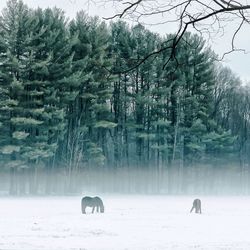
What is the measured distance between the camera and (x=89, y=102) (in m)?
48.2

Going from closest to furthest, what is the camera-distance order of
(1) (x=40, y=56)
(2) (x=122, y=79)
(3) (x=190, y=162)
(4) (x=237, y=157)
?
(1) (x=40, y=56), (2) (x=122, y=79), (3) (x=190, y=162), (4) (x=237, y=157)

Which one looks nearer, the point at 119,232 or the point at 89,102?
the point at 119,232

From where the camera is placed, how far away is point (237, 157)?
64.4 meters

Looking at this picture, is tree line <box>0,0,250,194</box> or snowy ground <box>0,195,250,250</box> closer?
snowy ground <box>0,195,250,250</box>

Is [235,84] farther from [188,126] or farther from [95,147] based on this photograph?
[95,147]

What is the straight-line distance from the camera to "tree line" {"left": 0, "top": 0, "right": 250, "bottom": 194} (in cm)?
4216

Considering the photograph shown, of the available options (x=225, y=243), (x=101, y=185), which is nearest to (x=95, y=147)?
(x=101, y=185)

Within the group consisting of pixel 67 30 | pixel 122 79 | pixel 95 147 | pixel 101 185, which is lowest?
pixel 101 185

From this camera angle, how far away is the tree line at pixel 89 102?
138ft

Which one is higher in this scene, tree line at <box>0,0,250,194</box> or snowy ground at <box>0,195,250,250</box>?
tree line at <box>0,0,250,194</box>

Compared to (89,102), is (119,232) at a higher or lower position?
lower

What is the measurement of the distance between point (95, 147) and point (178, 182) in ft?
39.3

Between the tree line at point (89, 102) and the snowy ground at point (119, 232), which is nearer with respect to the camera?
the snowy ground at point (119, 232)

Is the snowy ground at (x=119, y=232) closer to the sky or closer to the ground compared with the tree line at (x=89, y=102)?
closer to the ground
